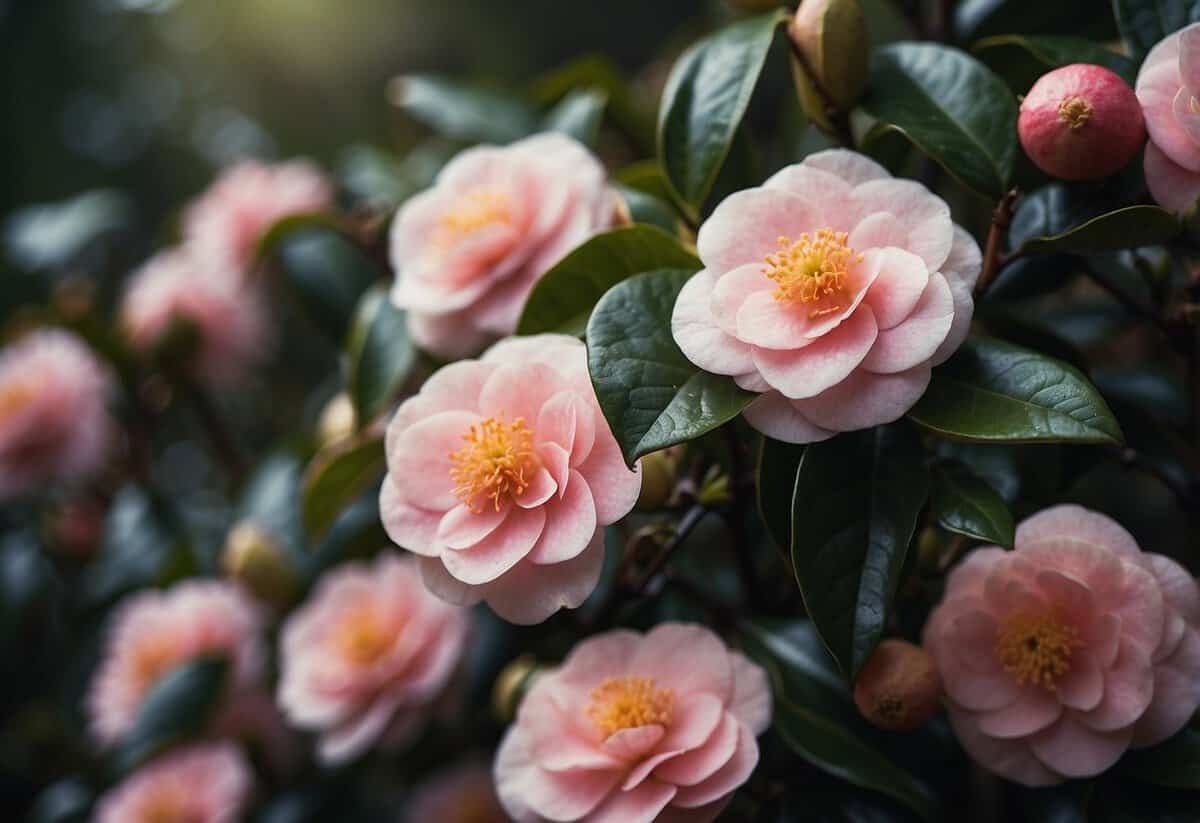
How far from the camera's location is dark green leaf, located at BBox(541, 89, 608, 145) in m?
0.79

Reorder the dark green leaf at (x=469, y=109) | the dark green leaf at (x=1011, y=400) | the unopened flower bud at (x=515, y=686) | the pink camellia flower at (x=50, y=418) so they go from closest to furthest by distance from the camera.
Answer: the dark green leaf at (x=1011, y=400) → the unopened flower bud at (x=515, y=686) → the dark green leaf at (x=469, y=109) → the pink camellia flower at (x=50, y=418)

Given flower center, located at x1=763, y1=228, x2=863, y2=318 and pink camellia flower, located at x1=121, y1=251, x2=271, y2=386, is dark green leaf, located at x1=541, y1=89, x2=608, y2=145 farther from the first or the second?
pink camellia flower, located at x1=121, y1=251, x2=271, y2=386

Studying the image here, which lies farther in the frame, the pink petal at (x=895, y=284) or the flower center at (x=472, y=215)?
the flower center at (x=472, y=215)

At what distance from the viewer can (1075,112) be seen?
51cm

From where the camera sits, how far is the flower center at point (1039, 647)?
53 centimetres

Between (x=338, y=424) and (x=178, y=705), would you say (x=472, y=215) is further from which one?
(x=178, y=705)

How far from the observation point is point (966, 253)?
1.67 feet

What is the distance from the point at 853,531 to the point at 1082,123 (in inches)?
9.3

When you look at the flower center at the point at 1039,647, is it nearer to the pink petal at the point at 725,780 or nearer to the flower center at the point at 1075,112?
the pink petal at the point at 725,780

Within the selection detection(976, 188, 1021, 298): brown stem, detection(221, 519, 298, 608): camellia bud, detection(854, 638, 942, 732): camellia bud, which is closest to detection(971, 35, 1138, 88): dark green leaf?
detection(976, 188, 1021, 298): brown stem

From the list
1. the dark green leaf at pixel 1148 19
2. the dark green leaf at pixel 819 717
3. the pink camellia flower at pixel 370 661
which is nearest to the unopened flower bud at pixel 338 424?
the pink camellia flower at pixel 370 661

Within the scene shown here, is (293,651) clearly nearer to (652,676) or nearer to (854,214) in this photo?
(652,676)

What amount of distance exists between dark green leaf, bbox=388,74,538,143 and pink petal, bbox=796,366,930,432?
50cm

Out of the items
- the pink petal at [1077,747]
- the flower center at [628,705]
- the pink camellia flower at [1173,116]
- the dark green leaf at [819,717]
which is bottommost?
the dark green leaf at [819,717]
